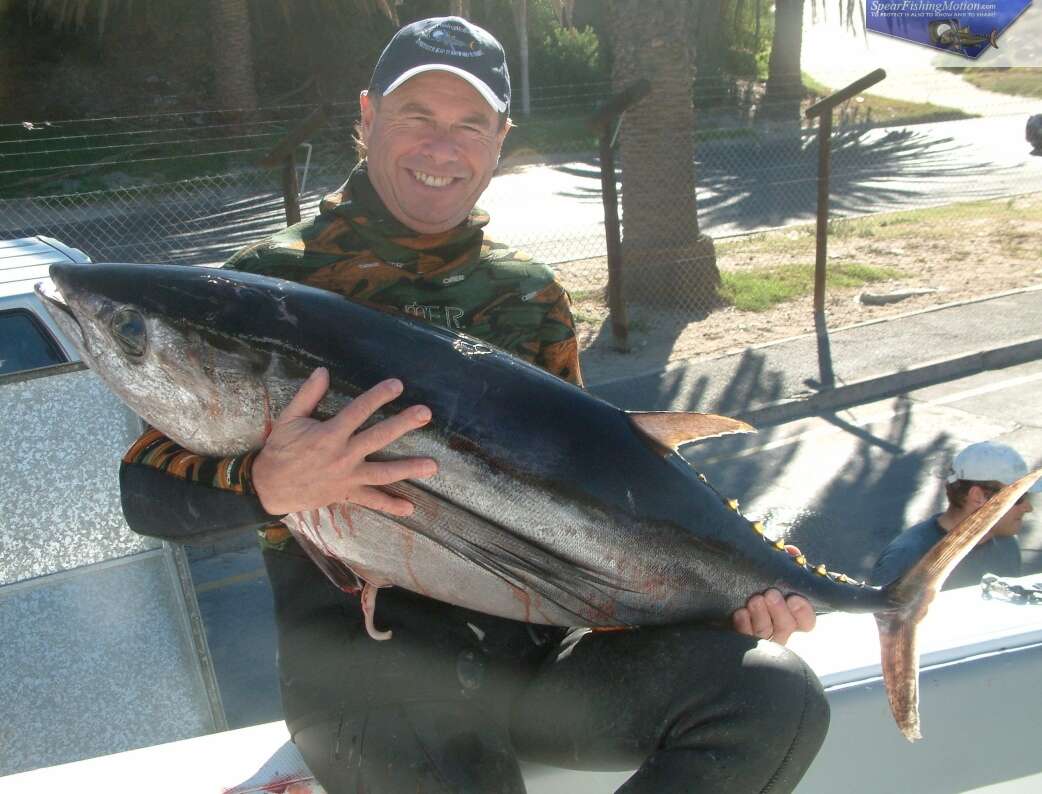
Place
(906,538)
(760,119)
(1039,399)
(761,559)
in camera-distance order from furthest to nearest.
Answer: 1. (760,119)
2. (1039,399)
3. (906,538)
4. (761,559)

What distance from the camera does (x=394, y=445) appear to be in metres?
1.77

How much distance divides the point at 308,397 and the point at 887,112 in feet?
102

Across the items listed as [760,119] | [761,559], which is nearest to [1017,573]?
[761,559]

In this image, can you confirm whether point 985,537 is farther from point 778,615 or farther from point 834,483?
point 778,615

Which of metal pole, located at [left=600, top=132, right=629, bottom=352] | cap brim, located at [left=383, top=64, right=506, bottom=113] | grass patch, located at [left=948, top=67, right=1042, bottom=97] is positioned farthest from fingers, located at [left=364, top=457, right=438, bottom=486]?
grass patch, located at [left=948, top=67, right=1042, bottom=97]

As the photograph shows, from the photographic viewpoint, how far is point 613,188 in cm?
840

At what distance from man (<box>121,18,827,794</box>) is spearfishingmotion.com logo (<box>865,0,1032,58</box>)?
3228 cm

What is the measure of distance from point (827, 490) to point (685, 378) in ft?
6.40

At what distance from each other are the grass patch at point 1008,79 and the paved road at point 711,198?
11.5 m

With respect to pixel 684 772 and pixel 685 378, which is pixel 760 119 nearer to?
pixel 685 378

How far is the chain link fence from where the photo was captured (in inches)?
379

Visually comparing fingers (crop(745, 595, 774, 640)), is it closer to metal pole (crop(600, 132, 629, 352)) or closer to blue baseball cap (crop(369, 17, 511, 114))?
blue baseball cap (crop(369, 17, 511, 114))

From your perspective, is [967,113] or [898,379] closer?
[898,379]

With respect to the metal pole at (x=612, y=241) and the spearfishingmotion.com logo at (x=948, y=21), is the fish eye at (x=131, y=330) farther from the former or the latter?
the spearfishingmotion.com logo at (x=948, y=21)
